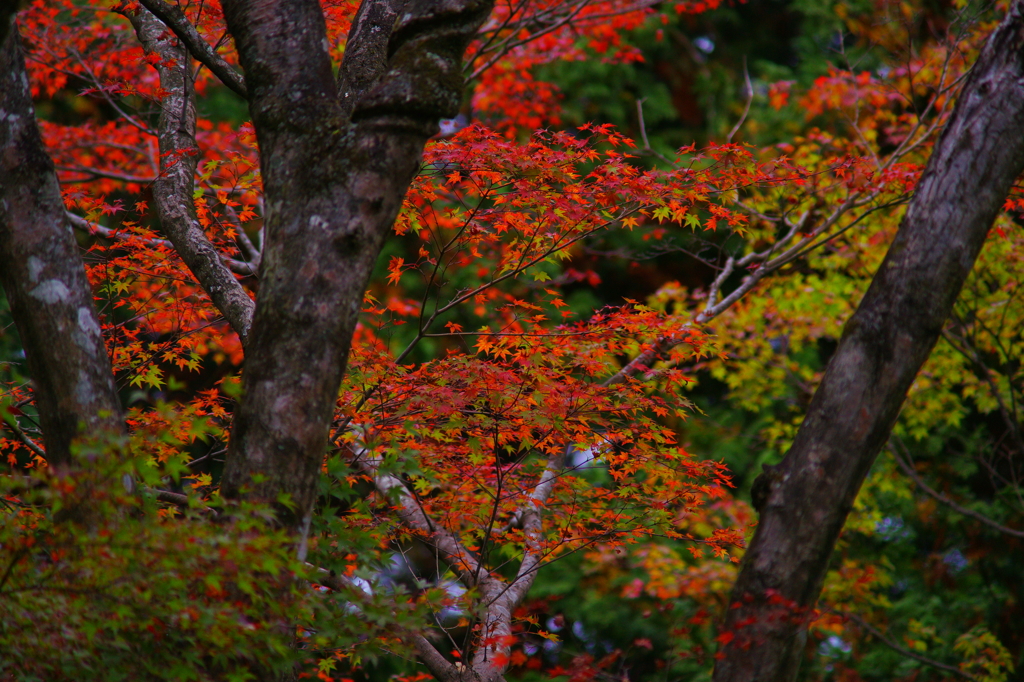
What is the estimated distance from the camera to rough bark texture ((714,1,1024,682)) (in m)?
2.67

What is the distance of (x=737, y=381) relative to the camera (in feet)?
27.2

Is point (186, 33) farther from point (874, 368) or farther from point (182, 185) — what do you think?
point (874, 368)

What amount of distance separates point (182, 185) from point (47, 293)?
1.54 m

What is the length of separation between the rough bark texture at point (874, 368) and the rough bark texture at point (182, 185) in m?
2.54

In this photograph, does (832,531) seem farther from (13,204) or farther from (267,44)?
(13,204)

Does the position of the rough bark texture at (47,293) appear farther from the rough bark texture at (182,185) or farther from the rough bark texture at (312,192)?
the rough bark texture at (182,185)

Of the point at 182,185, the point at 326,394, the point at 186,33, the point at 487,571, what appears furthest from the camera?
the point at 487,571

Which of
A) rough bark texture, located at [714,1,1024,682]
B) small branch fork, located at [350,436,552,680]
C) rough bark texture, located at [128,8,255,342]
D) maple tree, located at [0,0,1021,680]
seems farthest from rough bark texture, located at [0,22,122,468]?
rough bark texture, located at [714,1,1024,682]

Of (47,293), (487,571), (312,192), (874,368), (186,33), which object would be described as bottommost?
(487,571)

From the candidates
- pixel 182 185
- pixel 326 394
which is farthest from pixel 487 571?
pixel 182 185

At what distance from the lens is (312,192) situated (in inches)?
109

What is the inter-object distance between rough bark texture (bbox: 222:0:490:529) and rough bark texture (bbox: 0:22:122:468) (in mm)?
528

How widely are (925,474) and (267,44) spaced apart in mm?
8837

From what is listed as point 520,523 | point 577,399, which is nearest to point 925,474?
point 520,523
